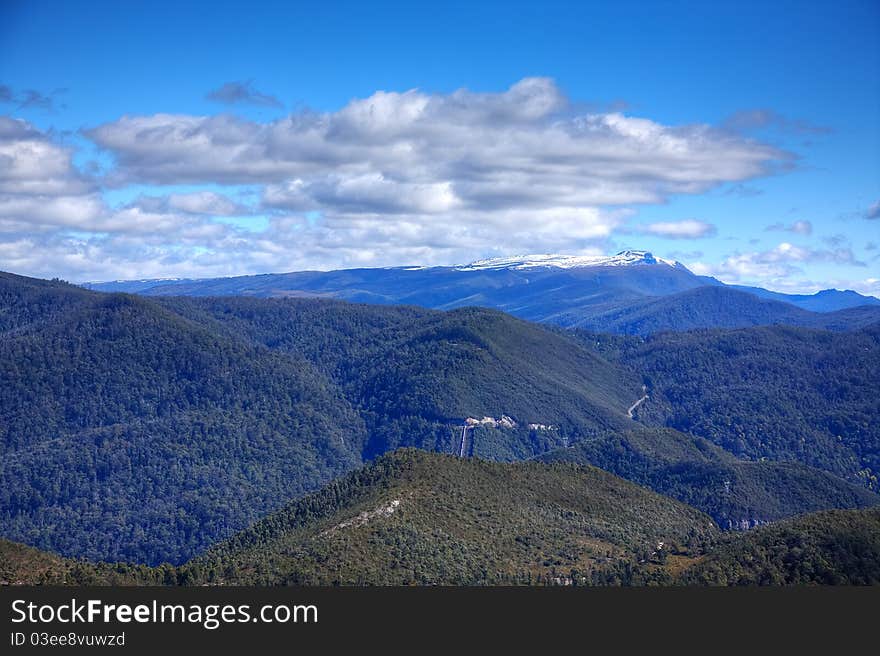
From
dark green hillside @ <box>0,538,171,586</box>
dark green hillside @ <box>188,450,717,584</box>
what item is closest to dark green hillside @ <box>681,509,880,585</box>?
dark green hillside @ <box>188,450,717,584</box>

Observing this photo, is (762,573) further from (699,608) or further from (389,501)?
(389,501)

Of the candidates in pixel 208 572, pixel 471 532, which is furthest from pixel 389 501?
pixel 208 572

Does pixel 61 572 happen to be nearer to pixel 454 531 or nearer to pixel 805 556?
pixel 454 531

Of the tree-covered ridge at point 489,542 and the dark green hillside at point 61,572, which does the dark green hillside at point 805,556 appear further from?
the dark green hillside at point 61,572

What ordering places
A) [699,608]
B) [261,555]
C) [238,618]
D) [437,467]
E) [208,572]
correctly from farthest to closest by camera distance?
[437,467], [261,555], [208,572], [699,608], [238,618]

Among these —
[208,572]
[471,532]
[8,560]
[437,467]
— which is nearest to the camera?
[8,560]

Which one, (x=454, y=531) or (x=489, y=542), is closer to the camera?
(x=489, y=542)

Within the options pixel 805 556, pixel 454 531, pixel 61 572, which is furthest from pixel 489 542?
pixel 61 572
